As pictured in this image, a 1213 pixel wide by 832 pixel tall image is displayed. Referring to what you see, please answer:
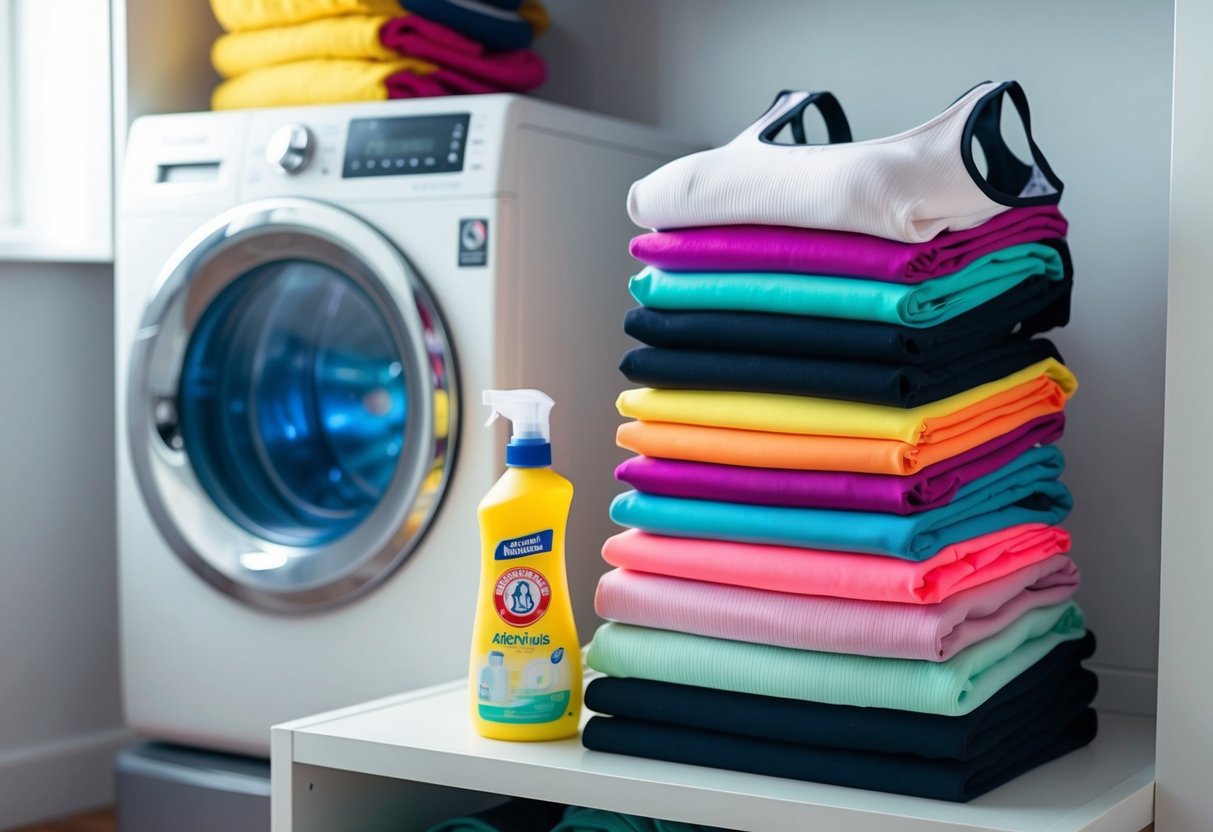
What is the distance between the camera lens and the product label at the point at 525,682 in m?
1.22

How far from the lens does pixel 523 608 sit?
1.21 meters

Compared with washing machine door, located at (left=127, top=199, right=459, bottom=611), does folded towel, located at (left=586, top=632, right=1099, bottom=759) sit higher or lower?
lower

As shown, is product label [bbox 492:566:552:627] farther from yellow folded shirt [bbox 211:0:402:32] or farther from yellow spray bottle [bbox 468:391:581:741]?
yellow folded shirt [bbox 211:0:402:32]

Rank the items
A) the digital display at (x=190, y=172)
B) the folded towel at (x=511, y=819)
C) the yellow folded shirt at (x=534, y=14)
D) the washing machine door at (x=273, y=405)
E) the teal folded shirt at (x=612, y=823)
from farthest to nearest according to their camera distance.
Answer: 1. the yellow folded shirt at (x=534, y=14)
2. the digital display at (x=190, y=172)
3. the washing machine door at (x=273, y=405)
4. the folded towel at (x=511, y=819)
5. the teal folded shirt at (x=612, y=823)

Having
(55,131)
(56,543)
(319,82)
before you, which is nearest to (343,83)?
(319,82)

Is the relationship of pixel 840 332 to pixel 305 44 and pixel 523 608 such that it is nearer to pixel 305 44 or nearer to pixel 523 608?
pixel 523 608

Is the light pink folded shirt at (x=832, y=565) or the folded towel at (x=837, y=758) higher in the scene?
the light pink folded shirt at (x=832, y=565)

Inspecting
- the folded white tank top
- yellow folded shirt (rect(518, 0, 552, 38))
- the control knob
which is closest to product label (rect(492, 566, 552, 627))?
the folded white tank top

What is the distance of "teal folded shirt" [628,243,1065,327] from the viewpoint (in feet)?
3.61

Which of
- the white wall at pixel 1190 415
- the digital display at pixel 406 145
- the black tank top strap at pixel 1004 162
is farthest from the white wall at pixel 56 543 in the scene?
the white wall at pixel 1190 415

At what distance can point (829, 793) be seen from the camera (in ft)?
3.58

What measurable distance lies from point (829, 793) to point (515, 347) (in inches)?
27.4

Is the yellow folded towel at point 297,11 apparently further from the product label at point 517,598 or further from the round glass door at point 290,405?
the product label at point 517,598

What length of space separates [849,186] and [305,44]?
Answer: 98 centimetres
